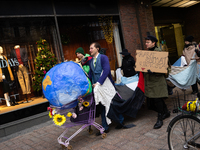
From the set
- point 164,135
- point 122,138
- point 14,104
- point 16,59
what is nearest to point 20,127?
point 14,104

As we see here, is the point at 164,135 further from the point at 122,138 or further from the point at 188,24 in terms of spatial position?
the point at 188,24

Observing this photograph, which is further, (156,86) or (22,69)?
(22,69)

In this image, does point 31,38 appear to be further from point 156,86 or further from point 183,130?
point 183,130

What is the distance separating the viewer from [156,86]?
420cm

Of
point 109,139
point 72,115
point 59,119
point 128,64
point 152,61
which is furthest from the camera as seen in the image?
point 128,64

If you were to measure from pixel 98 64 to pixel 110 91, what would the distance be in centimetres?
66

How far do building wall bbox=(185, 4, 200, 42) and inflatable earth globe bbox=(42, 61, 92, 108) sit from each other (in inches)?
567

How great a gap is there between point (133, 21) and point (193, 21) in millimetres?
8180

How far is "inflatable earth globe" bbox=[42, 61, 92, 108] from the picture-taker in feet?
10.3

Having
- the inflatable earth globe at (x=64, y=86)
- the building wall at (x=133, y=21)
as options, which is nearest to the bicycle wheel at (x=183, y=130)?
the inflatable earth globe at (x=64, y=86)

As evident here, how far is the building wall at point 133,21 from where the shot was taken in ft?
30.0

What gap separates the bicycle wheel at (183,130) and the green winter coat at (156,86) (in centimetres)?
147

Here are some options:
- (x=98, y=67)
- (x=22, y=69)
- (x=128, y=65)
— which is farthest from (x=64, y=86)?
(x=22, y=69)

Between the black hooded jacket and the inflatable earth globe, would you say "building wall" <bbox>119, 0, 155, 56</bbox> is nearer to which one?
the black hooded jacket
